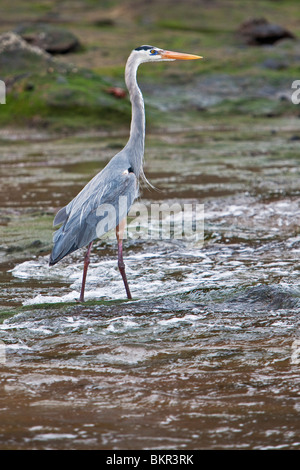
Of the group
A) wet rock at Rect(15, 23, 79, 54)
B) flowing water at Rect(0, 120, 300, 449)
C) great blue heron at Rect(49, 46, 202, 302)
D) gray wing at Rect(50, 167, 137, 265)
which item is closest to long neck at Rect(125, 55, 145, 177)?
great blue heron at Rect(49, 46, 202, 302)

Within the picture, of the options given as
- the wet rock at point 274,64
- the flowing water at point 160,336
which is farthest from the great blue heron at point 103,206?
the wet rock at point 274,64

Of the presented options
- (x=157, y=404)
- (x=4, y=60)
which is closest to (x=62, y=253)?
(x=157, y=404)

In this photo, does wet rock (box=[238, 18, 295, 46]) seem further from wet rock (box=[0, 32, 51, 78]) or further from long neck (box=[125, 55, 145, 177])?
long neck (box=[125, 55, 145, 177])

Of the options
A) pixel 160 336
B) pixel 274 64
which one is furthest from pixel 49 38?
pixel 160 336

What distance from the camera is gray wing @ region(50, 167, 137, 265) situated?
219 inches

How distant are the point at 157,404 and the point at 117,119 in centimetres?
1239

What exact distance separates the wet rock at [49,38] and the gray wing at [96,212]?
16.5 meters

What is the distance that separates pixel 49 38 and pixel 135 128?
54.7ft

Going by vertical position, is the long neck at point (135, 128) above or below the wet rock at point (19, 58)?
below

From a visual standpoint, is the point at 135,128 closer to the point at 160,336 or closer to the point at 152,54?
the point at 152,54

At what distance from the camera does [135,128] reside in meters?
6.16

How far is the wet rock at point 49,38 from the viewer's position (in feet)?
70.7

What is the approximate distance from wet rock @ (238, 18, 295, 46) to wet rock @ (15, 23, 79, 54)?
5.57 m

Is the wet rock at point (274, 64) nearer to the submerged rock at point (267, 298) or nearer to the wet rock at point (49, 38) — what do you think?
the wet rock at point (49, 38)
